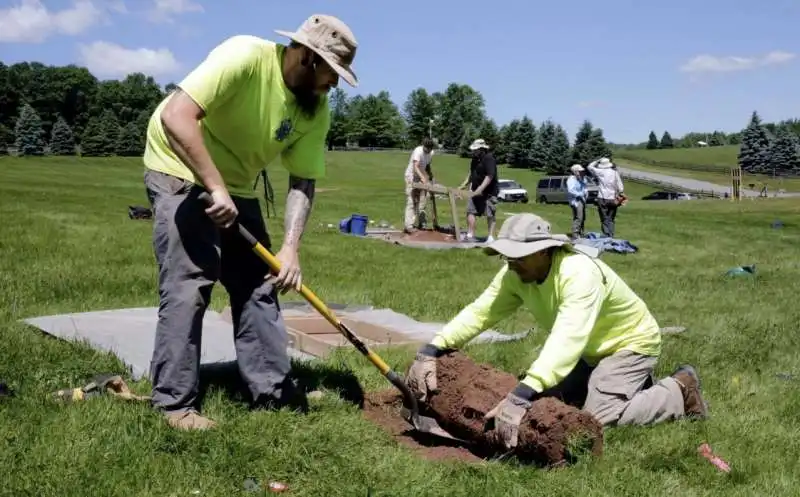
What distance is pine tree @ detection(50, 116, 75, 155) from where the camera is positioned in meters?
79.9

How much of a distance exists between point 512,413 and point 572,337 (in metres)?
0.52

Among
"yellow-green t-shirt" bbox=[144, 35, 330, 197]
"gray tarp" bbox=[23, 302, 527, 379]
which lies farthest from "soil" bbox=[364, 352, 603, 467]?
"yellow-green t-shirt" bbox=[144, 35, 330, 197]

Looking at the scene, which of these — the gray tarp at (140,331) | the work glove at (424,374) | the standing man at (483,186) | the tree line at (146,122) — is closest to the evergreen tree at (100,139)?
the tree line at (146,122)

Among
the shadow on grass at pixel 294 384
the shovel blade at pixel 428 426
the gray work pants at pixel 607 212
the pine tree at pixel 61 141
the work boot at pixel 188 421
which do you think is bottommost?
the shovel blade at pixel 428 426

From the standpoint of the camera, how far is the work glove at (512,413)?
13.8 ft

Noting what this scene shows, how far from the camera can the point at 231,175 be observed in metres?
4.62

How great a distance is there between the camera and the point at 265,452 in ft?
13.0

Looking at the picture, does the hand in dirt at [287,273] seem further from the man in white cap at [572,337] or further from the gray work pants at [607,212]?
the gray work pants at [607,212]

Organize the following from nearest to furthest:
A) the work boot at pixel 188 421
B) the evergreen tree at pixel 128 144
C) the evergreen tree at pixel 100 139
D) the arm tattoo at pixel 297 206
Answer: the work boot at pixel 188 421
the arm tattoo at pixel 297 206
the evergreen tree at pixel 100 139
the evergreen tree at pixel 128 144

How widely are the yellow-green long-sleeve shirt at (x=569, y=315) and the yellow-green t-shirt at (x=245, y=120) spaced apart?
1351 millimetres

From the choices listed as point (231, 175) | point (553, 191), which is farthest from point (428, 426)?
point (553, 191)

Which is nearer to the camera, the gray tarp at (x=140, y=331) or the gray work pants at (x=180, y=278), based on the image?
the gray work pants at (x=180, y=278)

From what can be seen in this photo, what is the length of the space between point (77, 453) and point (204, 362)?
5.67 feet

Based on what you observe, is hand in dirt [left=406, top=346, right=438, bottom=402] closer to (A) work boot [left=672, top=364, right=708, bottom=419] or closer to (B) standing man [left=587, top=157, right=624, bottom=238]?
(A) work boot [left=672, top=364, right=708, bottom=419]
